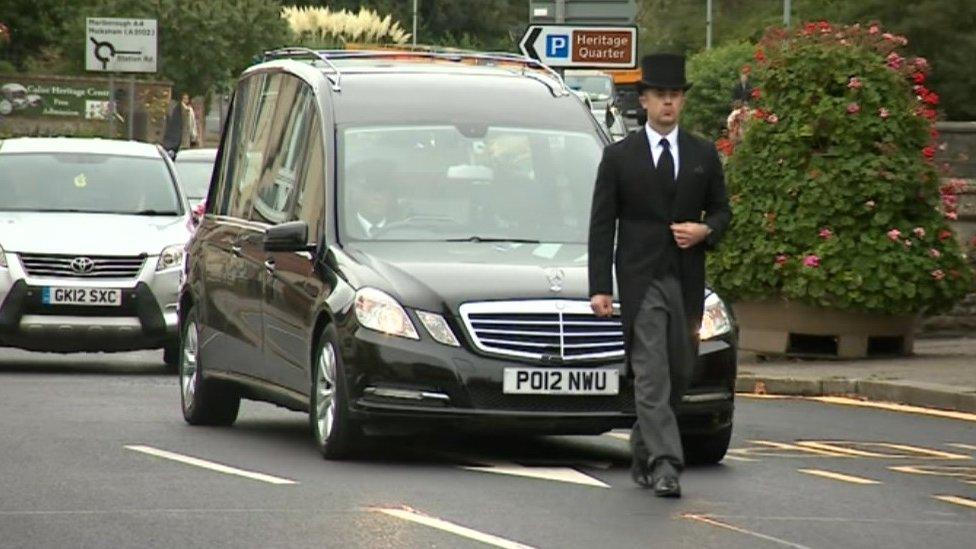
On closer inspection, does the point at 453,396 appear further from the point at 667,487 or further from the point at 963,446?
the point at 963,446

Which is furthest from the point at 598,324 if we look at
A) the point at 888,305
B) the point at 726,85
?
the point at 726,85

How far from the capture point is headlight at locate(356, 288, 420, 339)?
13.6 m

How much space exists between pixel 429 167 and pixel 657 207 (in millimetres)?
2421

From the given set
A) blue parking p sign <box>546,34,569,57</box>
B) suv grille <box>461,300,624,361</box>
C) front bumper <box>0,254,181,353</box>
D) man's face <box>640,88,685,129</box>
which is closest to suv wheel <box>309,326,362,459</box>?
suv grille <box>461,300,624,361</box>

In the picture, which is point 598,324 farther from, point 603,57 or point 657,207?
point 603,57

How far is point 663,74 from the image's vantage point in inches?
498

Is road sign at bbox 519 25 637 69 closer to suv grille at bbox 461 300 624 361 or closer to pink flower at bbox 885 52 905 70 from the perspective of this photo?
pink flower at bbox 885 52 905 70

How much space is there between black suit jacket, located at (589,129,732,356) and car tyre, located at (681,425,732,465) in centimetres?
132

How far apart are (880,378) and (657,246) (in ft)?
24.6

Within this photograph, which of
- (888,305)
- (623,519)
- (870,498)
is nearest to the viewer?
(623,519)

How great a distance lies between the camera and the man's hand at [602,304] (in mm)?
12609

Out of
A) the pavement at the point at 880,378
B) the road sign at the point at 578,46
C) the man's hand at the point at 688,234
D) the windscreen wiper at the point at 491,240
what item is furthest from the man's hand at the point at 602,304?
the road sign at the point at 578,46

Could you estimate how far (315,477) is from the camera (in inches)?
516

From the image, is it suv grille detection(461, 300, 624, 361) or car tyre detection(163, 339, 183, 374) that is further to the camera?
car tyre detection(163, 339, 183, 374)
